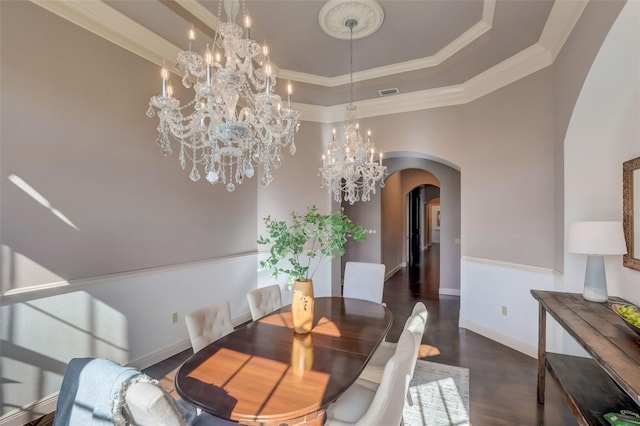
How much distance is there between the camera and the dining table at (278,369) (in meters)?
1.26

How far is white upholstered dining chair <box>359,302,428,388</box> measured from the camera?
1837 mm

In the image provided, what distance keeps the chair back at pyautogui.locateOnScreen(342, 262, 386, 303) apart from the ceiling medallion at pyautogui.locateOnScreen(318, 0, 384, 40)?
2465mm

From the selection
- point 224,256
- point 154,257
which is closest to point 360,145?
point 224,256

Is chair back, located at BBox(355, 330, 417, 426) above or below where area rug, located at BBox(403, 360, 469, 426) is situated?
above

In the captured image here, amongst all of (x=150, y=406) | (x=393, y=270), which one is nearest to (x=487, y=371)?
(x=150, y=406)

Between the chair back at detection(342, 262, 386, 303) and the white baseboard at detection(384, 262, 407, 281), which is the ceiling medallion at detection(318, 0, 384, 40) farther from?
the white baseboard at detection(384, 262, 407, 281)

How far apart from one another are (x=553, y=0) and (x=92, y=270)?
4.58 meters

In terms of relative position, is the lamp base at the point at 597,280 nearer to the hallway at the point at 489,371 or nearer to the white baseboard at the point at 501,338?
the hallway at the point at 489,371

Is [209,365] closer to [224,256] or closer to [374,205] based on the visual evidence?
[224,256]

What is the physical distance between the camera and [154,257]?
3.19 metres

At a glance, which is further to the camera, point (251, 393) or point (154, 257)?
point (154, 257)

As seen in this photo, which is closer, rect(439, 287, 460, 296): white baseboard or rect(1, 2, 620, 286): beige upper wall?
rect(1, 2, 620, 286): beige upper wall

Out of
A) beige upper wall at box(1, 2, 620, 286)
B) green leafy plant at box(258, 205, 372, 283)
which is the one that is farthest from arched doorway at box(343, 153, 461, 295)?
green leafy plant at box(258, 205, 372, 283)

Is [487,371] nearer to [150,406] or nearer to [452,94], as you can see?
[150,406]
